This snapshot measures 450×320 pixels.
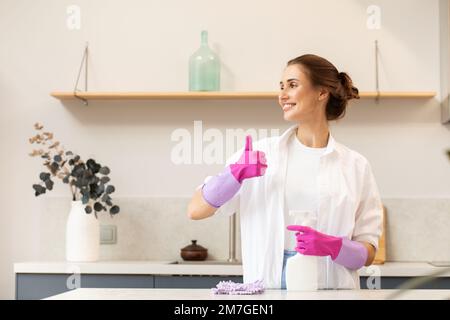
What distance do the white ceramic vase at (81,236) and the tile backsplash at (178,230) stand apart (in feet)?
0.67

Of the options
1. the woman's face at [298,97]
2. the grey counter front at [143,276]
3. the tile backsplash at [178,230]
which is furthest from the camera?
the tile backsplash at [178,230]

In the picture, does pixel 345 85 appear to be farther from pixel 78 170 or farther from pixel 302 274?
pixel 78 170

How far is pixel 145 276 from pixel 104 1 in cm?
144

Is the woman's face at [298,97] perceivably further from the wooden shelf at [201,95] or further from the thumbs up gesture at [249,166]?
the wooden shelf at [201,95]

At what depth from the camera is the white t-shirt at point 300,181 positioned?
2.12 m

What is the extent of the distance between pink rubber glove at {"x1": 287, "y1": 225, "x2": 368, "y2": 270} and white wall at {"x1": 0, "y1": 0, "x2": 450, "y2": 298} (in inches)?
60.0

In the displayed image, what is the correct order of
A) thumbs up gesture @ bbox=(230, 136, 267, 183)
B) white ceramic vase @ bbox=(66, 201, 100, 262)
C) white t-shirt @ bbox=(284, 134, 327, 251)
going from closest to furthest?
thumbs up gesture @ bbox=(230, 136, 267, 183), white t-shirt @ bbox=(284, 134, 327, 251), white ceramic vase @ bbox=(66, 201, 100, 262)

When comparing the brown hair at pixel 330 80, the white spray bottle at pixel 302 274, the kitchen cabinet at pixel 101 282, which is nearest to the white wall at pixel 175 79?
the kitchen cabinet at pixel 101 282

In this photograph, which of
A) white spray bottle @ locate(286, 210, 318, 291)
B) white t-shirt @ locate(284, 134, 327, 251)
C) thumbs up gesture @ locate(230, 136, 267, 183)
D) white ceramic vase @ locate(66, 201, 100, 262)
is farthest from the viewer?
white ceramic vase @ locate(66, 201, 100, 262)

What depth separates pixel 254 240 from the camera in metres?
2.13

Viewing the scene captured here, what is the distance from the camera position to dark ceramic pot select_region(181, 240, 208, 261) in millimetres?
3436

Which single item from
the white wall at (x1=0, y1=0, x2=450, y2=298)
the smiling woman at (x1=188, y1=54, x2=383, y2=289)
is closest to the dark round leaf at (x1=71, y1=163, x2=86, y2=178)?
the white wall at (x1=0, y1=0, x2=450, y2=298)

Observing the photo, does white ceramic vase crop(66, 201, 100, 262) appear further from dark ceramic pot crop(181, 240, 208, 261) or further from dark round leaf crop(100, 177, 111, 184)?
dark ceramic pot crop(181, 240, 208, 261)

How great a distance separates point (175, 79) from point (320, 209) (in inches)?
66.9
